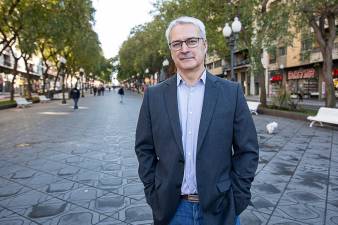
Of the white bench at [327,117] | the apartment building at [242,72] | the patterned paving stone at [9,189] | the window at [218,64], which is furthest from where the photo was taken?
the window at [218,64]

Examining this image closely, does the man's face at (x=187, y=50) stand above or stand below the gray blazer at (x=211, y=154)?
above

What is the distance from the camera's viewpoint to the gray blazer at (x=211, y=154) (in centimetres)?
208

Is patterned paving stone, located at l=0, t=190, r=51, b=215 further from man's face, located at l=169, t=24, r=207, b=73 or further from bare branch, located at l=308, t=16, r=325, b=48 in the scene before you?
bare branch, located at l=308, t=16, r=325, b=48

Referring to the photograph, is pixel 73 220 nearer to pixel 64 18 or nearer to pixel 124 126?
pixel 124 126

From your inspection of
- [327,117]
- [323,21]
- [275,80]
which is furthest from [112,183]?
[275,80]

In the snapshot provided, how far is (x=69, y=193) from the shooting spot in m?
5.31

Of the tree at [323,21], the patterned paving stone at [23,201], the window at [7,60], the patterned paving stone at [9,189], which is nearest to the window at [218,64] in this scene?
the window at [7,60]

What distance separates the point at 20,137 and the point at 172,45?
34.1 ft

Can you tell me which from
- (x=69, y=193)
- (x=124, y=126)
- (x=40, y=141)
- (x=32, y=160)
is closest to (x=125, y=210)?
(x=69, y=193)

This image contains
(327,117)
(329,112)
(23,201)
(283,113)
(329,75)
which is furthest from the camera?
(283,113)

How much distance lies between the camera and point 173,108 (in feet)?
7.07

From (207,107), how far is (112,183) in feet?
13.4

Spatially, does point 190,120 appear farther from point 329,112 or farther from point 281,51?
point 281,51

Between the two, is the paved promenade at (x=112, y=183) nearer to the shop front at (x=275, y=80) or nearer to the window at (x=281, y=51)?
the window at (x=281, y=51)
